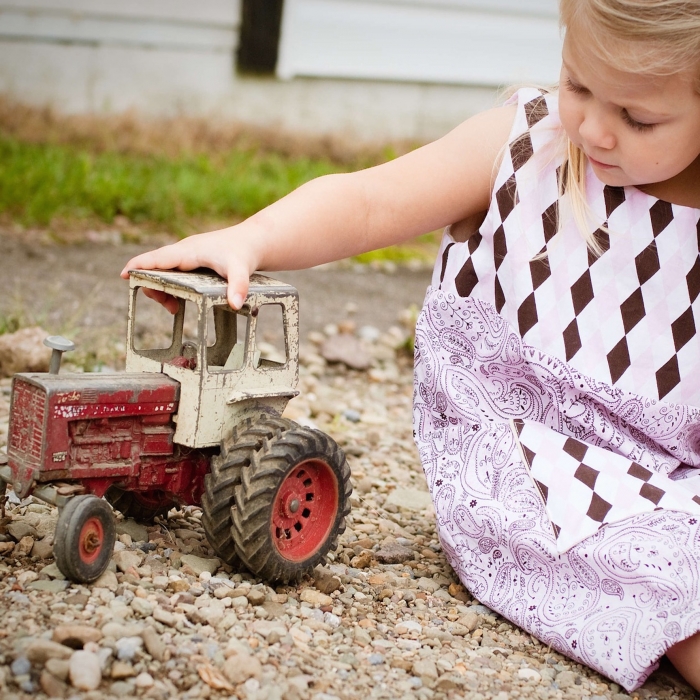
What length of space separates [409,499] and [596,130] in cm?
108

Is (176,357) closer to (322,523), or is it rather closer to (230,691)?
(322,523)

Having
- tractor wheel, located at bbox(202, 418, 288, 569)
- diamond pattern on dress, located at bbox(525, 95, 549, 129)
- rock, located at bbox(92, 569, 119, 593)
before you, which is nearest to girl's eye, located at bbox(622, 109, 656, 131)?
diamond pattern on dress, located at bbox(525, 95, 549, 129)

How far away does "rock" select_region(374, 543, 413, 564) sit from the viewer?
1.98 metres

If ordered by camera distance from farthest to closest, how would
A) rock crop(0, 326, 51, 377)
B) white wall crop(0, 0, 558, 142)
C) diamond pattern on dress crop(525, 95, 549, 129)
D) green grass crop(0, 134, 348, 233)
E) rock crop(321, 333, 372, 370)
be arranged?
white wall crop(0, 0, 558, 142) → green grass crop(0, 134, 348, 233) → rock crop(321, 333, 372, 370) → rock crop(0, 326, 51, 377) → diamond pattern on dress crop(525, 95, 549, 129)

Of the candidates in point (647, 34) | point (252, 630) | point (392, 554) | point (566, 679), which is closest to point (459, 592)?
point (392, 554)

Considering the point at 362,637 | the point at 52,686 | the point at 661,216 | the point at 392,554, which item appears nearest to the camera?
the point at 52,686

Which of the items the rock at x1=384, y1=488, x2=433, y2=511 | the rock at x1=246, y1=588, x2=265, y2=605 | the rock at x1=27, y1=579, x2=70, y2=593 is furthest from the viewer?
the rock at x1=384, y1=488, x2=433, y2=511

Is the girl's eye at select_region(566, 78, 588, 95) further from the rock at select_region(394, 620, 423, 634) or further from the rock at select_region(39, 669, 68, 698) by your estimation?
the rock at select_region(39, 669, 68, 698)

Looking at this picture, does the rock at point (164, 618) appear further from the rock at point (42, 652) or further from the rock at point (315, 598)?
the rock at point (315, 598)

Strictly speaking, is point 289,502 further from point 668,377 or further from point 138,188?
point 138,188

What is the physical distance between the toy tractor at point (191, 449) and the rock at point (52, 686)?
23 cm

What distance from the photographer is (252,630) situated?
1.51 meters

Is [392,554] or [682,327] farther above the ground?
[682,327]

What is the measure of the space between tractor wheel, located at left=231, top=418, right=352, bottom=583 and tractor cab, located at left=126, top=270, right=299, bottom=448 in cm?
8
